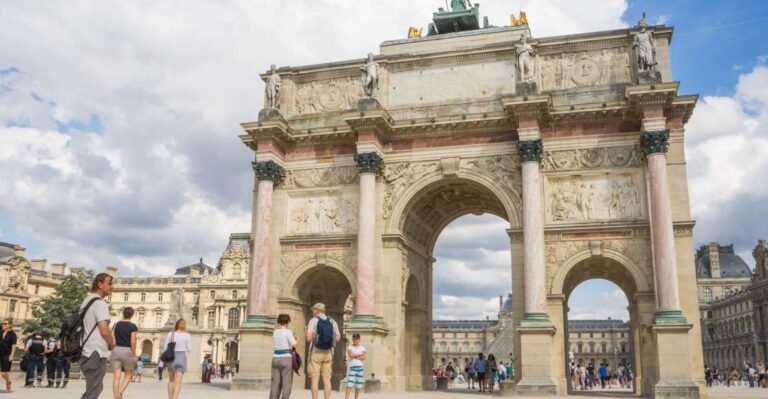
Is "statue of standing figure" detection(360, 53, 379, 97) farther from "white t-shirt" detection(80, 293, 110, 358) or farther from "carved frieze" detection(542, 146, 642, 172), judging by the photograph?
"white t-shirt" detection(80, 293, 110, 358)

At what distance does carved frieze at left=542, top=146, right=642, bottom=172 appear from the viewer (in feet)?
79.9

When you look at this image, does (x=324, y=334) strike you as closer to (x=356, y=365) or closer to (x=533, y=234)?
(x=356, y=365)

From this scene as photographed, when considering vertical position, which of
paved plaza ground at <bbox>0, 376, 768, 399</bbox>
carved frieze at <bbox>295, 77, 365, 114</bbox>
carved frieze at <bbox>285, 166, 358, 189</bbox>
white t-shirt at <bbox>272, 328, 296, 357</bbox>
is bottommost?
paved plaza ground at <bbox>0, 376, 768, 399</bbox>

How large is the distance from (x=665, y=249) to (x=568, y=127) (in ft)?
18.4

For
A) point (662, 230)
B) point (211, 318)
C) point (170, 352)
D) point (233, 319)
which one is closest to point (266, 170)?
point (662, 230)

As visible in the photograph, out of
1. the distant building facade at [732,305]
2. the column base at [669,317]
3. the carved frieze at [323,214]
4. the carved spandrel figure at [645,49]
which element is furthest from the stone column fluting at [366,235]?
the distant building facade at [732,305]

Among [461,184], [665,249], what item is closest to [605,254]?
[665,249]

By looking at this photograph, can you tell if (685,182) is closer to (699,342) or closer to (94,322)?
(699,342)

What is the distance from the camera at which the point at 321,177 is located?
2759 centimetres

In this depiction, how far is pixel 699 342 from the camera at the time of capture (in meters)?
22.4

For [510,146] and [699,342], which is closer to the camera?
[699,342]

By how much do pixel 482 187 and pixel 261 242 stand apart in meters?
8.46

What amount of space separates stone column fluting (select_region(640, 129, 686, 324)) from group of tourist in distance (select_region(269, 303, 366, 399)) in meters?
12.6

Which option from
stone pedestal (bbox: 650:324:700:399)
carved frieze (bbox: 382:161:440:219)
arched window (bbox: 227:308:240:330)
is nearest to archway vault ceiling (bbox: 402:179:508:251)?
carved frieze (bbox: 382:161:440:219)
